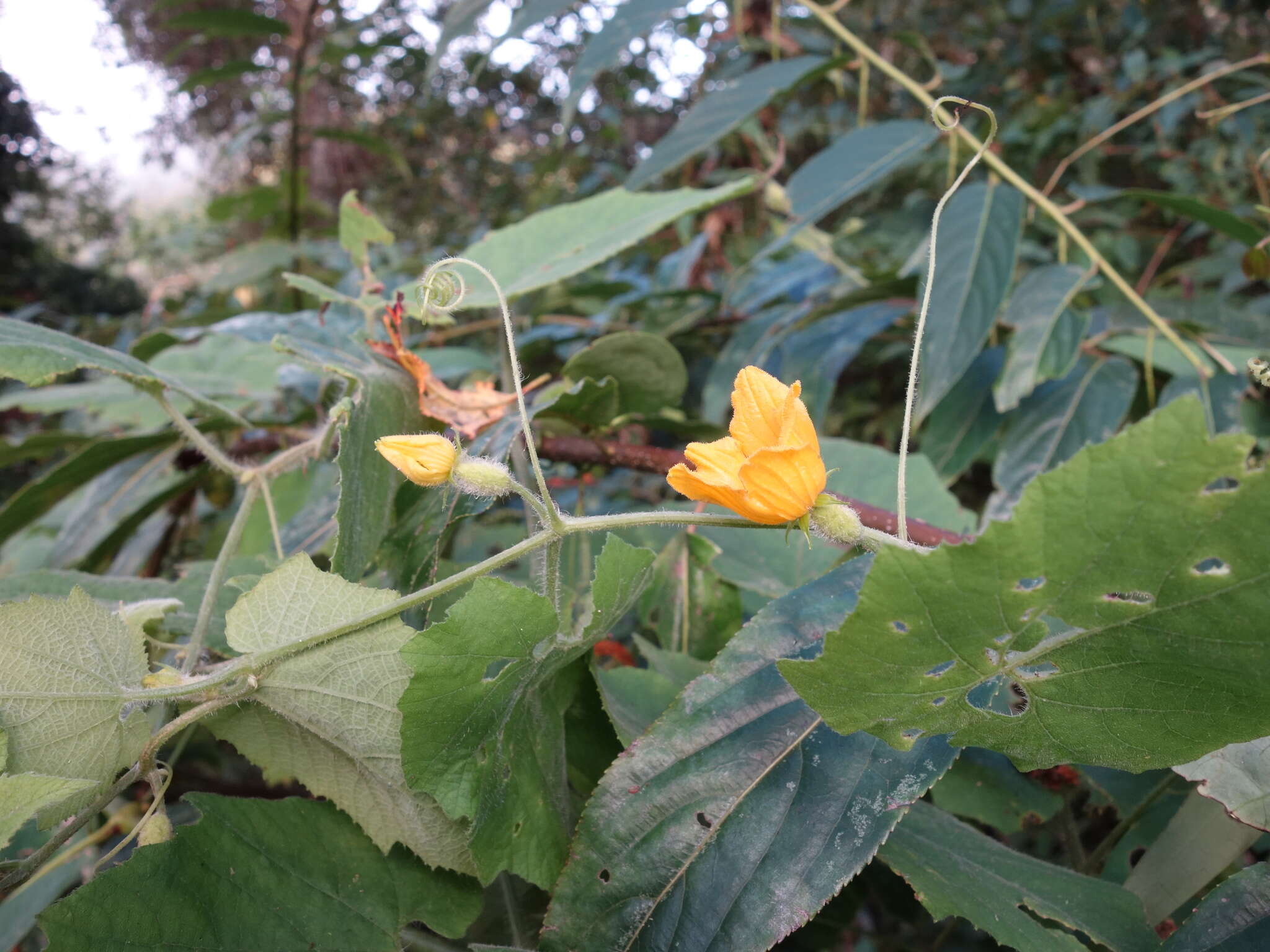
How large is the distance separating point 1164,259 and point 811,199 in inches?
89.3

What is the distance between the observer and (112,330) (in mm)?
2592

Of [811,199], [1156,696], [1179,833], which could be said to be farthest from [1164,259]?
[1156,696]

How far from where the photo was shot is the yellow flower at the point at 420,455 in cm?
43

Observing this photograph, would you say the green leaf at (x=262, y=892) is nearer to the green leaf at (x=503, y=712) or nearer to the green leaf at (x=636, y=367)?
the green leaf at (x=503, y=712)

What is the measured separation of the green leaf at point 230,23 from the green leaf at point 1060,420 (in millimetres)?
1528

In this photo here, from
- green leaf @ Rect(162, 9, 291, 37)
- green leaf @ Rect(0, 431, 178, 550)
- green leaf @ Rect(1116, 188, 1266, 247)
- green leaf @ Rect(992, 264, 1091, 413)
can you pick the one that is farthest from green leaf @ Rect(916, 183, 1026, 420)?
green leaf @ Rect(162, 9, 291, 37)

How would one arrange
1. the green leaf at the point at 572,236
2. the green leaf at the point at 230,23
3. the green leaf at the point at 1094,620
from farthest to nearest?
1. the green leaf at the point at 230,23
2. the green leaf at the point at 572,236
3. the green leaf at the point at 1094,620

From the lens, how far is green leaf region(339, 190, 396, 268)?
2.74 ft

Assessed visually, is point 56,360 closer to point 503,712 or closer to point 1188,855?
point 503,712

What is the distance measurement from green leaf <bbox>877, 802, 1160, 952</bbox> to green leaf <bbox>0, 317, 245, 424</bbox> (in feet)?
2.04

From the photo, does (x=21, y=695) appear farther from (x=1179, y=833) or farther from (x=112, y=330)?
(x=112, y=330)

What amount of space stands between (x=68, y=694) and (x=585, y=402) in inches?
17.8

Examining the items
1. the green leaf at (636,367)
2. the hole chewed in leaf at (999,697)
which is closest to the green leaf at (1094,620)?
the hole chewed in leaf at (999,697)

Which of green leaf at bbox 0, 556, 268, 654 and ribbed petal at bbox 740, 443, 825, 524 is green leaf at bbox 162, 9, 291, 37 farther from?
ribbed petal at bbox 740, 443, 825, 524
